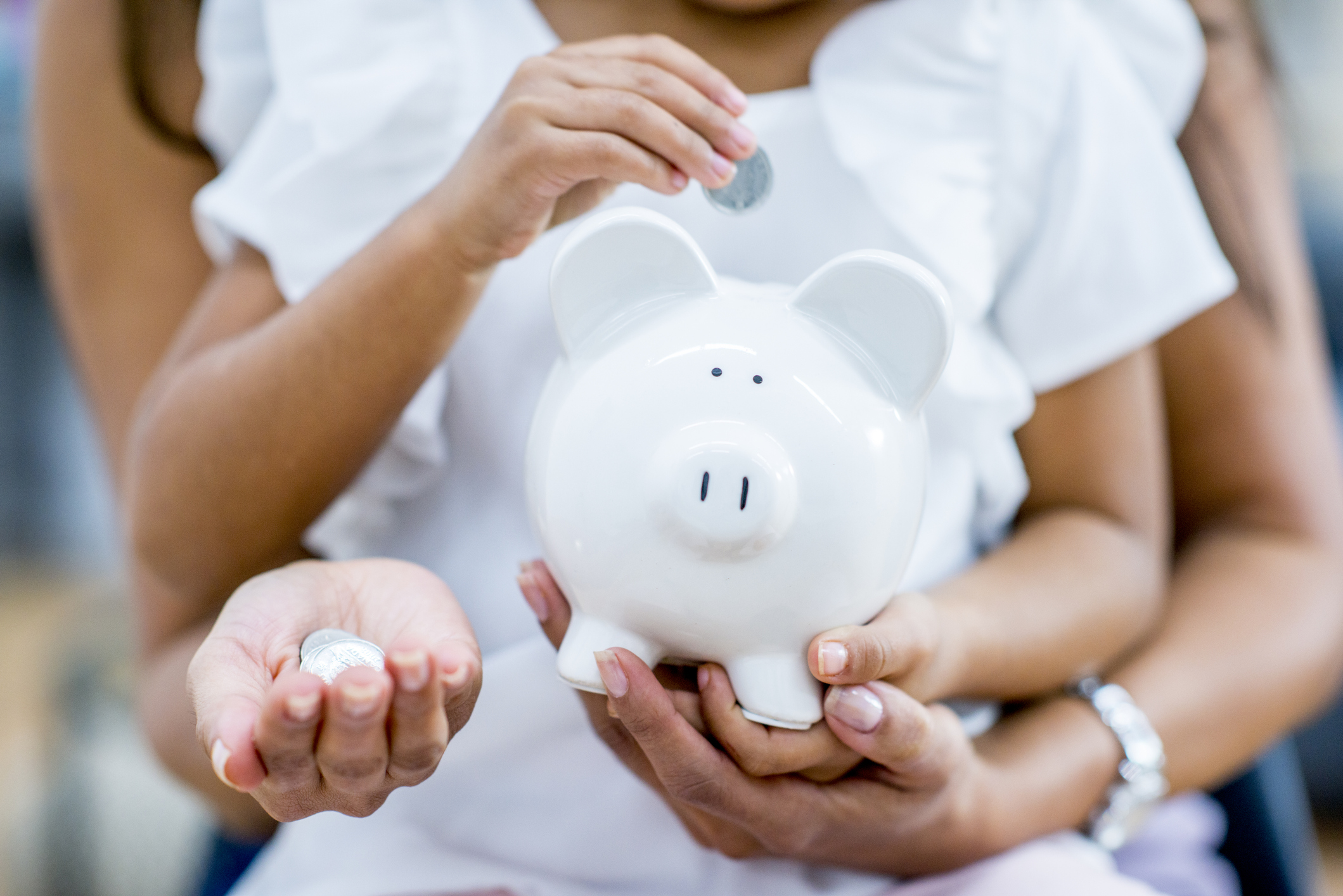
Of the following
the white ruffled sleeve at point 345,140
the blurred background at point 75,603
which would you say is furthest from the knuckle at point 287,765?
the blurred background at point 75,603

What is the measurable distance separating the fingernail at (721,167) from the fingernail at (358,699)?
0.18 m

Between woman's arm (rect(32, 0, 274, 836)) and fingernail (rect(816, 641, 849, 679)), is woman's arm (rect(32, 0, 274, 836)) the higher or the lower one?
the lower one

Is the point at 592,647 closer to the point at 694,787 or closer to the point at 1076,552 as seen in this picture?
the point at 694,787

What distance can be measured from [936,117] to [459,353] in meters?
0.21

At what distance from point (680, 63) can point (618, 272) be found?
2.7 inches

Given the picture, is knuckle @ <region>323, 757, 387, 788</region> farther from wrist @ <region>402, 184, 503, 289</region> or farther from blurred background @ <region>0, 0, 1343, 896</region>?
blurred background @ <region>0, 0, 1343, 896</region>

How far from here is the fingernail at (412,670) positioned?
253mm

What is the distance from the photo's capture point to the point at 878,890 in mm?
461

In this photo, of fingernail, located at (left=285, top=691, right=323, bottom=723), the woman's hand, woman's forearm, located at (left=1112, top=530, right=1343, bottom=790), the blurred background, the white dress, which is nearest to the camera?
fingernail, located at (left=285, top=691, right=323, bottom=723)

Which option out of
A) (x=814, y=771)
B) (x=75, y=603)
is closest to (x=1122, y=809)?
(x=814, y=771)

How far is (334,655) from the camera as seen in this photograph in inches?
11.3

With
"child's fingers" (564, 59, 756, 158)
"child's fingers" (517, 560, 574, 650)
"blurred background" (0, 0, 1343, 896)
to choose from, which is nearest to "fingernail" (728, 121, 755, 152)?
"child's fingers" (564, 59, 756, 158)

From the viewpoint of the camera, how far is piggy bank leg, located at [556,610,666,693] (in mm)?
343

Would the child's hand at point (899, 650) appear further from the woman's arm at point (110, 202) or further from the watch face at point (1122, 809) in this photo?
the woman's arm at point (110, 202)
